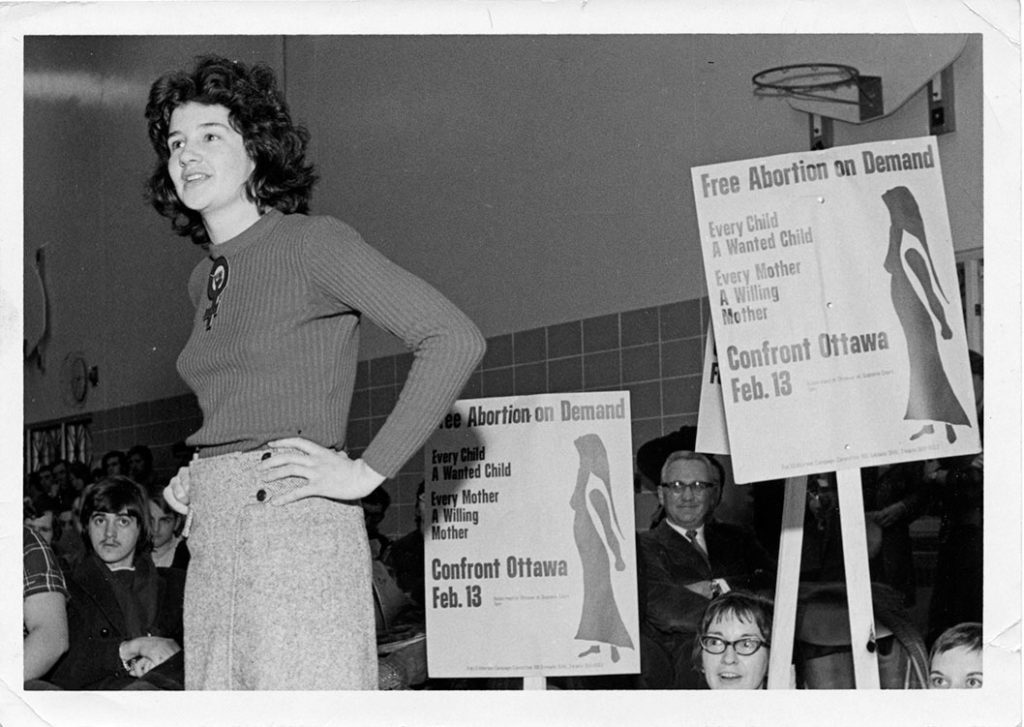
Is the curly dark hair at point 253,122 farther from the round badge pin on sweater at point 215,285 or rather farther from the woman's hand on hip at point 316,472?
the woman's hand on hip at point 316,472

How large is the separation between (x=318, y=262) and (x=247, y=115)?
392 mm

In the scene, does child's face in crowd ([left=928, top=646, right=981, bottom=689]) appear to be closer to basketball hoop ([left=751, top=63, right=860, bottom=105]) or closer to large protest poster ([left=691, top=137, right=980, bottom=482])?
large protest poster ([left=691, top=137, right=980, bottom=482])

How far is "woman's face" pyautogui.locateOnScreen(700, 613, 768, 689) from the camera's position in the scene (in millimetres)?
3959

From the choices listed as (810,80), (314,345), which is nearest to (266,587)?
(314,345)

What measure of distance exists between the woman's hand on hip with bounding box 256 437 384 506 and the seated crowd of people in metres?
1.23

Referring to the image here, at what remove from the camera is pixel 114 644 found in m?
4.07

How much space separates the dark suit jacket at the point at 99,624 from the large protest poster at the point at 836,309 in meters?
1.68

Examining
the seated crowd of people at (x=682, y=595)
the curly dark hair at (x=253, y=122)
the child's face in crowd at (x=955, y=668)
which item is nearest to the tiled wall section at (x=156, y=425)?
the seated crowd of people at (x=682, y=595)

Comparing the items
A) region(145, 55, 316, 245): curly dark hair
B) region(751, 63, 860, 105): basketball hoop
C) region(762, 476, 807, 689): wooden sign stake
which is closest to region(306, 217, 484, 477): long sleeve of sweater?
region(145, 55, 316, 245): curly dark hair

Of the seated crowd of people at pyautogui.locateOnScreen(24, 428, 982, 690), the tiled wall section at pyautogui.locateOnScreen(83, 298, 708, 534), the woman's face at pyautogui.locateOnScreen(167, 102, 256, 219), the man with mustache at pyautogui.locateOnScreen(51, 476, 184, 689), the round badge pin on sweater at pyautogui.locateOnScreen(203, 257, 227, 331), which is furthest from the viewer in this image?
the tiled wall section at pyautogui.locateOnScreen(83, 298, 708, 534)

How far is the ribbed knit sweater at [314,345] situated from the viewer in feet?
8.45

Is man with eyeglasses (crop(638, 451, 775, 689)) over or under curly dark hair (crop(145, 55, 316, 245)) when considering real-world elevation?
Result: under

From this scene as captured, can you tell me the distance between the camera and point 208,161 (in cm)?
283

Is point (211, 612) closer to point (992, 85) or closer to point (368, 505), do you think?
point (992, 85)
